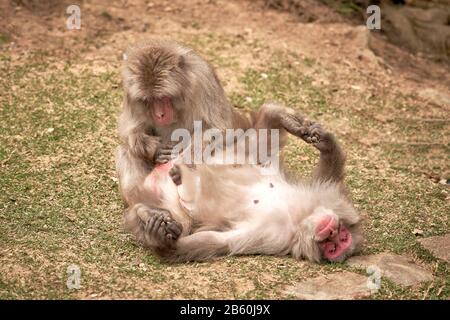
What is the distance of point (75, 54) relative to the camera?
361 inches

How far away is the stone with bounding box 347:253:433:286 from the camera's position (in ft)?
17.6

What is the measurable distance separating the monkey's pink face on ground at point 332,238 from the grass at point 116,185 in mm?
117

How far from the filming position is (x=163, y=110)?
6.11 meters

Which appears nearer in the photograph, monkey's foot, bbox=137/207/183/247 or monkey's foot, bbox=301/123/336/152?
monkey's foot, bbox=137/207/183/247

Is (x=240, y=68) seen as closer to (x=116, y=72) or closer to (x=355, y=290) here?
(x=116, y=72)

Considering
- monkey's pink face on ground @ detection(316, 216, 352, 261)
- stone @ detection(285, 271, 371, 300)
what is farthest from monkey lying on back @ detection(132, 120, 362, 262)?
stone @ detection(285, 271, 371, 300)

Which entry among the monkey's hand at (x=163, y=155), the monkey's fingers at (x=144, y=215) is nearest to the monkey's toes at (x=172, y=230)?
the monkey's fingers at (x=144, y=215)

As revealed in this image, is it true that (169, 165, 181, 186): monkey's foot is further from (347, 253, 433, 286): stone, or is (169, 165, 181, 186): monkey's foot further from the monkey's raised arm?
(347, 253, 433, 286): stone

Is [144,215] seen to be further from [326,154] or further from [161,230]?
[326,154]

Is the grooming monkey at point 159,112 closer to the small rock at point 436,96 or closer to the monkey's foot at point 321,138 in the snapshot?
the monkey's foot at point 321,138

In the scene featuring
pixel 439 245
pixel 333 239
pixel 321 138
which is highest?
pixel 321 138

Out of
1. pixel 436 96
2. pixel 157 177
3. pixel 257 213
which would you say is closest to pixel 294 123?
pixel 257 213

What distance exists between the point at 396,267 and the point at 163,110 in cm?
207

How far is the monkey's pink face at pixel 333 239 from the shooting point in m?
5.52
